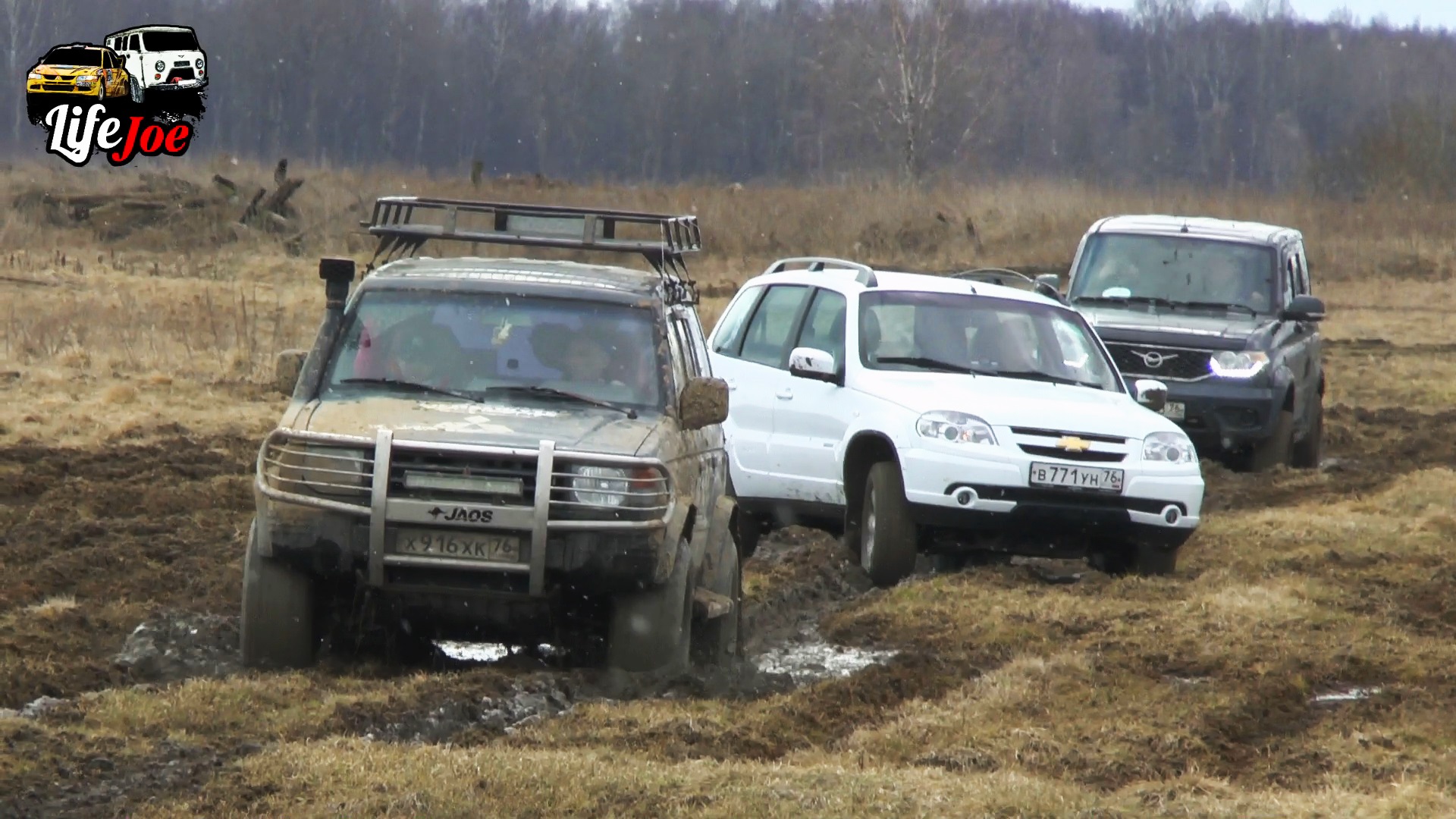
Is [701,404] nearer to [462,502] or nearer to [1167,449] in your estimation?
[462,502]

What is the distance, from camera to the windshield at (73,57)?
57562 mm

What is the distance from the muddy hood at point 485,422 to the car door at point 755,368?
3.51 m

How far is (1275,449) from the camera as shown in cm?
1506

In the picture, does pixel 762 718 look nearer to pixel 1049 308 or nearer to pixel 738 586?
pixel 738 586

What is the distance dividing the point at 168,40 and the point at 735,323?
223 feet

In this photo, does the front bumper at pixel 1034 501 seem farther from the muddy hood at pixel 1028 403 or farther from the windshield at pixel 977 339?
the windshield at pixel 977 339

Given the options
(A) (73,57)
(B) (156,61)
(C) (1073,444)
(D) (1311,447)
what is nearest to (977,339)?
(C) (1073,444)

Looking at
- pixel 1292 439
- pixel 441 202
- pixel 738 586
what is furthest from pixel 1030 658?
pixel 1292 439

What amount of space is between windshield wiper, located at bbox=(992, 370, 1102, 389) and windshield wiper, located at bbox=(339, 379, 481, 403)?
158 inches

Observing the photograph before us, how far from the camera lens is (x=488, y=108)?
100188 millimetres

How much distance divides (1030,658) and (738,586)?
1.32m

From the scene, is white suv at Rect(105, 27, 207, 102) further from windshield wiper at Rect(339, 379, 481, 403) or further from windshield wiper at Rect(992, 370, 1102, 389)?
windshield wiper at Rect(339, 379, 481, 403)

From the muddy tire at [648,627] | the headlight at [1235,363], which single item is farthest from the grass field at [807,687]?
the headlight at [1235,363]

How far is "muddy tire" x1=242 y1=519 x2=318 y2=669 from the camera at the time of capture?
7293 millimetres
